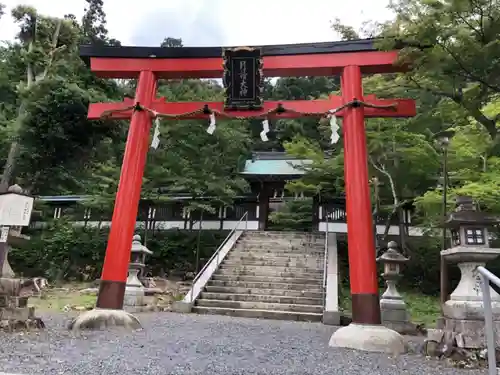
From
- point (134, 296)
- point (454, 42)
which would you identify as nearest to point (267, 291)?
point (134, 296)

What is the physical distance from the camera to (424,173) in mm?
12148

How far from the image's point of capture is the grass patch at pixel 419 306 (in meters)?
10.5

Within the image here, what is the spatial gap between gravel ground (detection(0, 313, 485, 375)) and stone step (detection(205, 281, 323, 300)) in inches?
142

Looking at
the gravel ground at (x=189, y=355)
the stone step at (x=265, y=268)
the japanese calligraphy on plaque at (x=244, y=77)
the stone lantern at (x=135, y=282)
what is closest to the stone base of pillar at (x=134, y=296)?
the stone lantern at (x=135, y=282)

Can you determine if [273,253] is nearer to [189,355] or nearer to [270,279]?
[270,279]

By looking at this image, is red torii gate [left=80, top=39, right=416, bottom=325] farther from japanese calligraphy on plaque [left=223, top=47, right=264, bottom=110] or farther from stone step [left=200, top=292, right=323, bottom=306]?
stone step [left=200, top=292, right=323, bottom=306]

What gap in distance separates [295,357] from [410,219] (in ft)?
41.3

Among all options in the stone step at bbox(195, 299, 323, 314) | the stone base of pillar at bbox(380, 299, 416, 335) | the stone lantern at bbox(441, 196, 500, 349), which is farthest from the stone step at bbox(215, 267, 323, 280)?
the stone lantern at bbox(441, 196, 500, 349)

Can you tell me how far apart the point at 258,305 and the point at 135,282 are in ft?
10.7

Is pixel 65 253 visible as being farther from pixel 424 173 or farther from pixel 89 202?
pixel 424 173

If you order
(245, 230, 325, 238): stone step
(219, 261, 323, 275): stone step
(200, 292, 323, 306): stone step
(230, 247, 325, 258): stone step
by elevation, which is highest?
(245, 230, 325, 238): stone step

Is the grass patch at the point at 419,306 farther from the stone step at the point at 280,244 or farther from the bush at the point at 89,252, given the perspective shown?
the bush at the point at 89,252

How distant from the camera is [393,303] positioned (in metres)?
9.02

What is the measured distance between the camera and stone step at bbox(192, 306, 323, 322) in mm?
9453
